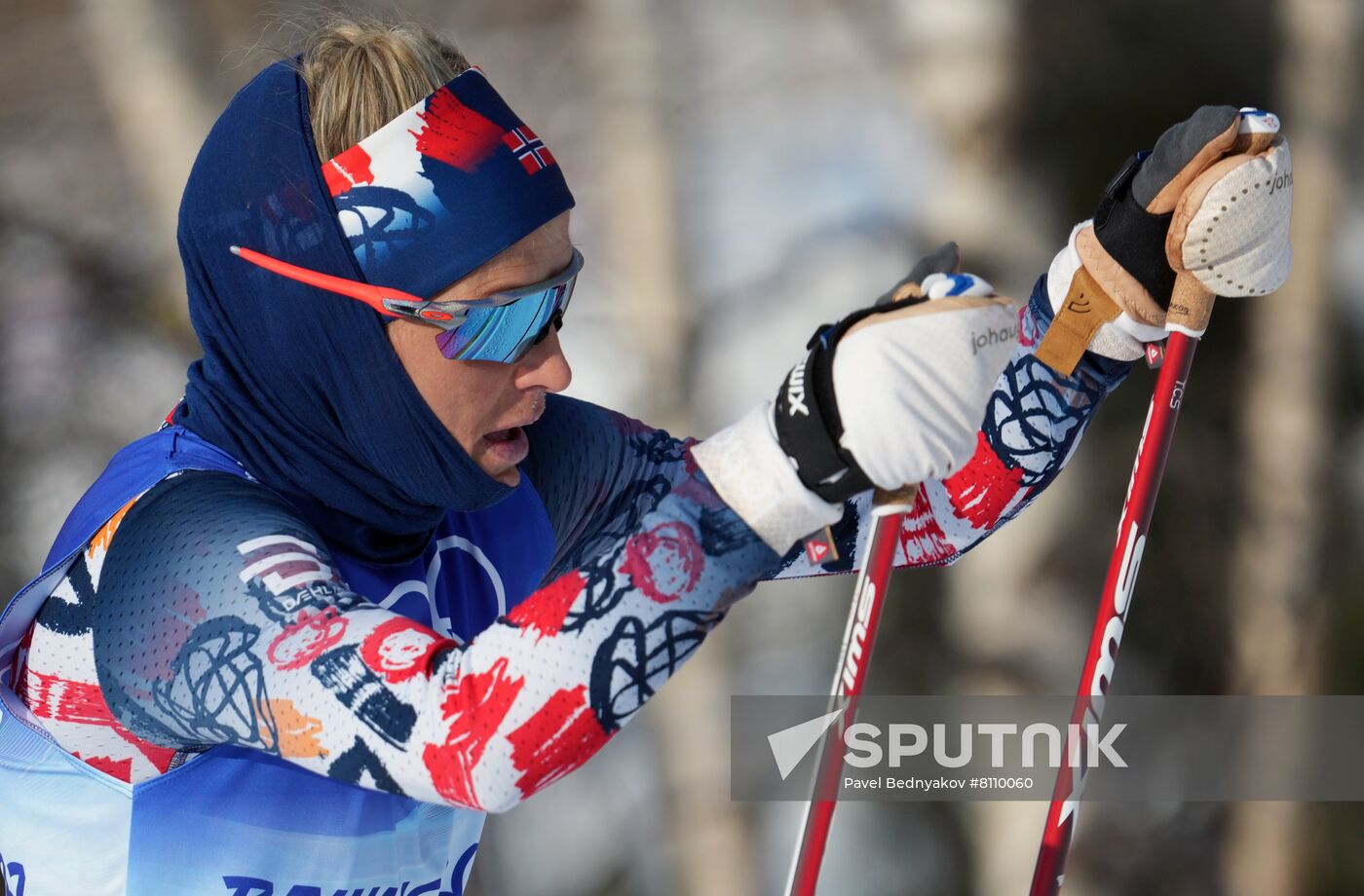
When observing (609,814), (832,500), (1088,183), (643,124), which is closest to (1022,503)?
(832,500)

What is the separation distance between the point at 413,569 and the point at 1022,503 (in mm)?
877

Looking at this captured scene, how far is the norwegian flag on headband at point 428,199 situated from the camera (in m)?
1.47

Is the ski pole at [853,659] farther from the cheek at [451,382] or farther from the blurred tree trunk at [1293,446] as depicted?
the blurred tree trunk at [1293,446]

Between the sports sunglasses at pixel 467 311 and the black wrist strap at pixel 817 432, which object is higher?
the sports sunglasses at pixel 467 311

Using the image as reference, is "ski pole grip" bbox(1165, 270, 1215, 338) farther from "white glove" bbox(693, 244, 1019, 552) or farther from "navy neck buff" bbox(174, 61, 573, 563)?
"navy neck buff" bbox(174, 61, 573, 563)

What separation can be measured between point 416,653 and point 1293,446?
504 centimetres

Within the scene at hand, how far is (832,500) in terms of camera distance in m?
1.26

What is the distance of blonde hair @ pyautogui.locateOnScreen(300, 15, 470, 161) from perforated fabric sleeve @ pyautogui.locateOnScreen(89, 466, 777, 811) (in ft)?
1.67

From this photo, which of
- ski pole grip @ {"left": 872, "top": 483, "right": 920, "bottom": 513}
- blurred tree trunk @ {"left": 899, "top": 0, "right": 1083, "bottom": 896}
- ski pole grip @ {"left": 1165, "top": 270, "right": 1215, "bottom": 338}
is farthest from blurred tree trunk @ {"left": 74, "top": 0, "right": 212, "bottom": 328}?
ski pole grip @ {"left": 872, "top": 483, "right": 920, "bottom": 513}

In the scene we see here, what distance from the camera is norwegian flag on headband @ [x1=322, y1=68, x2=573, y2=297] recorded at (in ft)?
4.82

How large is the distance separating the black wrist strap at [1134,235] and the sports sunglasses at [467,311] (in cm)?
78

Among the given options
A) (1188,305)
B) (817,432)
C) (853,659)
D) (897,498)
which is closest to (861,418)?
(817,432)

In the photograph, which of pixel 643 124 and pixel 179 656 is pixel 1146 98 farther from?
pixel 179 656

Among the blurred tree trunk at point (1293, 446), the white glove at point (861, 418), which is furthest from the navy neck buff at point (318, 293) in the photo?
the blurred tree trunk at point (1293, 446)
